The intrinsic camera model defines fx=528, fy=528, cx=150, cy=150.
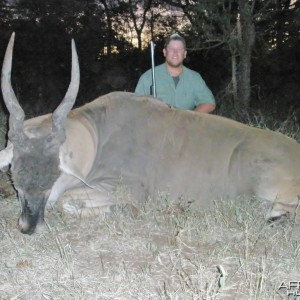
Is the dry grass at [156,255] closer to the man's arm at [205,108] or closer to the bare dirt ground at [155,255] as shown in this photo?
the bare dirt ground at [155,255]

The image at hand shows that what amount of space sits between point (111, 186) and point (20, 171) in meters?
0.80

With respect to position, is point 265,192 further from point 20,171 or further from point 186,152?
point 20,171

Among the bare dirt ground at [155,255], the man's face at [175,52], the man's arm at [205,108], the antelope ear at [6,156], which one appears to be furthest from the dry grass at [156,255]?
the man's face at [175,52]

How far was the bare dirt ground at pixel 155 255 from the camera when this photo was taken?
2613 millimetres

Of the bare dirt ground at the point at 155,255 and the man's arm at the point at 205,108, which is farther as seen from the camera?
the man's arm at the point at 205,108

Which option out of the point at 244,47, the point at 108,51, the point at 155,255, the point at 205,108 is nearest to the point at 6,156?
the point at 155,255

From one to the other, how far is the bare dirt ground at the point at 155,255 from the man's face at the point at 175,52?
199cm

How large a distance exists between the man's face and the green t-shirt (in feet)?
0.49

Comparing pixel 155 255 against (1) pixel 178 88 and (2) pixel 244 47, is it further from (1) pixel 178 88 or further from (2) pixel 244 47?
(2) pixel 244 47

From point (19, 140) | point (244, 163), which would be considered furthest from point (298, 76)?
point (19, 140)

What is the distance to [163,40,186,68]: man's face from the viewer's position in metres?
5.31

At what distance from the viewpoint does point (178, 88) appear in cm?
543

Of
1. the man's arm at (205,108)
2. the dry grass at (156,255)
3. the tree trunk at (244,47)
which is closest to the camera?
the dry grass at (156,255)

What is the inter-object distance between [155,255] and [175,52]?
Answer: 9.07 ft
